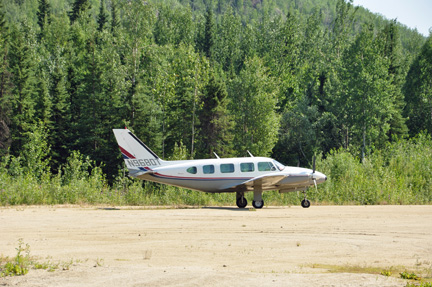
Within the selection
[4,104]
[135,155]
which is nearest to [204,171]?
[135,155]

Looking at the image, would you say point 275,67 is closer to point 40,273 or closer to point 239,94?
point 239,94

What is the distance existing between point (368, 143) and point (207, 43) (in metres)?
41.9

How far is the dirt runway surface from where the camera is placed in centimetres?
988

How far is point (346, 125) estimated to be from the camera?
68625mm

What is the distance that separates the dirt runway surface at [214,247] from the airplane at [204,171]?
121 inches

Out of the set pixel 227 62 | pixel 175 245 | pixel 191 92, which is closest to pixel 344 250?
pixel 175 245

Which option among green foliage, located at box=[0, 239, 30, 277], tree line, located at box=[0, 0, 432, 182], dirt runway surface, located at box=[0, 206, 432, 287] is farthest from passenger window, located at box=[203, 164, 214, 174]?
tree line, located at box=[0, 0, 432, 182]

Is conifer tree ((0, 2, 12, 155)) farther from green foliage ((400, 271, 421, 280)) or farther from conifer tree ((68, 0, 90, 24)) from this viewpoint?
→ green foliage ((400, 271, 421, 280))

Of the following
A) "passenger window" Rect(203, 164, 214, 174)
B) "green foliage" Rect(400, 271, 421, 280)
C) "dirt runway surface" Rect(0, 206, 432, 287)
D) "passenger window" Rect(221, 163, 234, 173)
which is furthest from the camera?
"passenger window" Rect(221, 163, 234, 173)

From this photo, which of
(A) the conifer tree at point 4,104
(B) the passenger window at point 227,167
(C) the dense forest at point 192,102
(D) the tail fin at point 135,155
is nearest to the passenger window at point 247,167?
(B) the passenger window at point 227,167

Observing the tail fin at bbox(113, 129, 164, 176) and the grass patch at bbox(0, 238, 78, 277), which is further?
the tail fin at bbox(113, 129, 164, 176)

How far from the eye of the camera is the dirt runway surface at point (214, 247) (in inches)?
389

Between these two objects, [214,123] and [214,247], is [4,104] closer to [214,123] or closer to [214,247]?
[214,123]

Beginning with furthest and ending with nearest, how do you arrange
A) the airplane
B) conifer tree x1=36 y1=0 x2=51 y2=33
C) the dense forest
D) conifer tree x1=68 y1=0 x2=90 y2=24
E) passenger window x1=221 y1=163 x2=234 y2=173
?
conifer tree x1=68 y1=0 x2=90 y2=24
conifer tree x1=36 y1=0 x2=51 y2=33
the dense forest
passenger window x1=221 y1=163 x2=234 y2=173
the airplane
